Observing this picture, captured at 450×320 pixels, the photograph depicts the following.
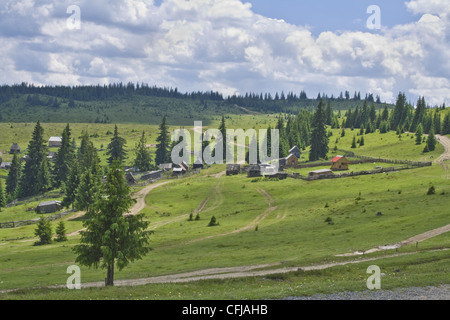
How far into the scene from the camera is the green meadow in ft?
102

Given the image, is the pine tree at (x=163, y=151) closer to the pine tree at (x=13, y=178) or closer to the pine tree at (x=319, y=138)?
the pine tree at (x=13, y=178)

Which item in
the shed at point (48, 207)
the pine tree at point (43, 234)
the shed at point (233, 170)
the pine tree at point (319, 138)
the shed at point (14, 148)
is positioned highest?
the pine tree at point (319, 138)

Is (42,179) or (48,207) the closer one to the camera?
(48,207)

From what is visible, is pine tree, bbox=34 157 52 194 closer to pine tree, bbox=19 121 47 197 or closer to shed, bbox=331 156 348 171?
pine tree, bbox=19 121 47 197

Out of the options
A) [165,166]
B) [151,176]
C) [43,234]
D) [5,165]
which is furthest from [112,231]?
[5,165]

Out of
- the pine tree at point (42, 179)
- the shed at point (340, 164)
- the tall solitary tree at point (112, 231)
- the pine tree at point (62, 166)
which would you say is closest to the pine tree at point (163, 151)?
the pine tree at point (62, 166)

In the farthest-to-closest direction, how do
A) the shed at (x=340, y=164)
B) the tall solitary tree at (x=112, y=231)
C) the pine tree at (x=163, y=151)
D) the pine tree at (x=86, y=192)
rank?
1. the pine tree at (x=163, y=151)
2. the shed at (x=340, y=164)
3. the pine tree at (x=86, y=192)
4. the tall solitary tree at (x=112, y=231)

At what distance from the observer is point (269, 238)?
53844 mm

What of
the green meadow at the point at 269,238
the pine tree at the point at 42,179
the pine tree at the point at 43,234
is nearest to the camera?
the green meadow at the point at 269,238

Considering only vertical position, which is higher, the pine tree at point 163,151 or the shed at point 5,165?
the pine tree at point 163,151

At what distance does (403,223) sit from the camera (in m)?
52.9

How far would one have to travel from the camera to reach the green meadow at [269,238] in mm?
31172

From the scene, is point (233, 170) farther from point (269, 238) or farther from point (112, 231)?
point (112, 231)
